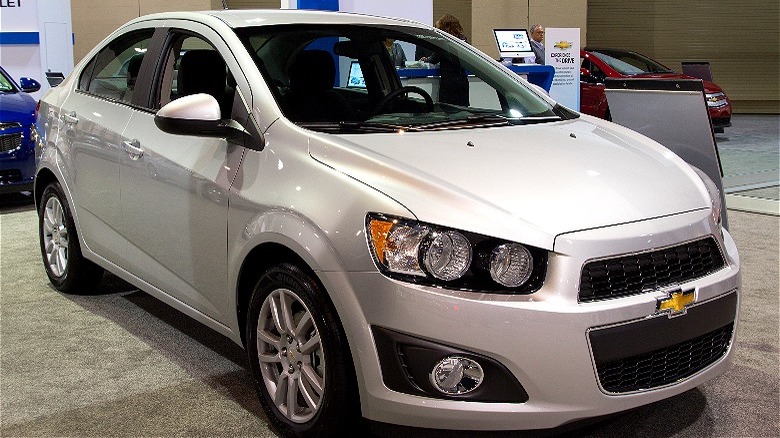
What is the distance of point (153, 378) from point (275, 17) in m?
1.57

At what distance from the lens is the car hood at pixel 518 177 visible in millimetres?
2611

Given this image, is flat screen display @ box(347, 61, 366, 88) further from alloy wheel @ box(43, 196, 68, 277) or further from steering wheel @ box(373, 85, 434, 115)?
alloy wheel @ box(43, 196, 68, 277)

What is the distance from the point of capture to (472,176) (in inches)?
110

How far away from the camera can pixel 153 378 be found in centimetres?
370

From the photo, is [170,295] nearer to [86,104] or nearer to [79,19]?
[86,104]

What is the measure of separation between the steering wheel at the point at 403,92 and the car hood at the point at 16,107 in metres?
5.00

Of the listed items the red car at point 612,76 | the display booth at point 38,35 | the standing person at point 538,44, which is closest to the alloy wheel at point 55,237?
the display booth at point 38,35

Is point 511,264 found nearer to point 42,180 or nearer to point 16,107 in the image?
point 42,180

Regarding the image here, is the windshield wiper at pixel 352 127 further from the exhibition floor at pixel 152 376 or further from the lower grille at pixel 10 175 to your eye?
the lower grille at pixel 10 175

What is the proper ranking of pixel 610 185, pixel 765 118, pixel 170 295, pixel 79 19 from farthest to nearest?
pixel 765 118, pixel 79 19, pixel 170 295, pixel 610 185

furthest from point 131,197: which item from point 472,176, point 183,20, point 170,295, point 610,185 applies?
point 610,185

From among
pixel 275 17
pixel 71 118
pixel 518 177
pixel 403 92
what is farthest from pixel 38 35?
pixel 518 177

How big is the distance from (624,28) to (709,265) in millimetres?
17464

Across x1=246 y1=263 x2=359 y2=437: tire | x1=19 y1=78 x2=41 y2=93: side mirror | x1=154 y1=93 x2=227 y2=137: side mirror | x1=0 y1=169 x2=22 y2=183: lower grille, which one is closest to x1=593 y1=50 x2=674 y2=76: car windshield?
x1=19 y1=78 x2=41 y2=93: side mirror
